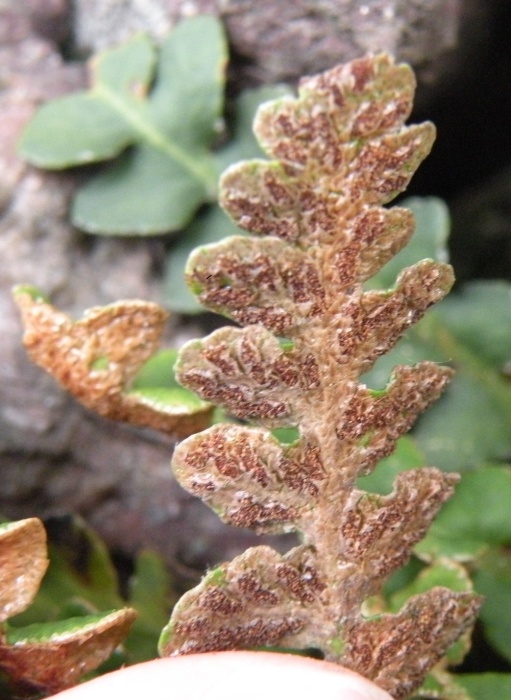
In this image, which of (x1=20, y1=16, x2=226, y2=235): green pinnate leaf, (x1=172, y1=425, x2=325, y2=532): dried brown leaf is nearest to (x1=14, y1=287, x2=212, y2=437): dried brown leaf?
(x1=172, y1=425, x2=325, y2=532): dried brown leaf

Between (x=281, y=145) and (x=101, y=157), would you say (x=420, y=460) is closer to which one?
(x=281, y=145)

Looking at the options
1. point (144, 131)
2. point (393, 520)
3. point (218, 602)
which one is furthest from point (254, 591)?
point (144, 131)

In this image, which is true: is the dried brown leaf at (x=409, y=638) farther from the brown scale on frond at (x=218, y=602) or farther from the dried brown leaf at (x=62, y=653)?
the dried brown leaf at (x=62, y=653)

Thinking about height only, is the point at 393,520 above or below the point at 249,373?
below

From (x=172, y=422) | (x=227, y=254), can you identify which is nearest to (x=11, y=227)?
(x=172, y=422)

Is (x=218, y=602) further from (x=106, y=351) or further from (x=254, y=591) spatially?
(x=106, y=351)

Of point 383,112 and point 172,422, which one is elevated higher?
point 383,112
